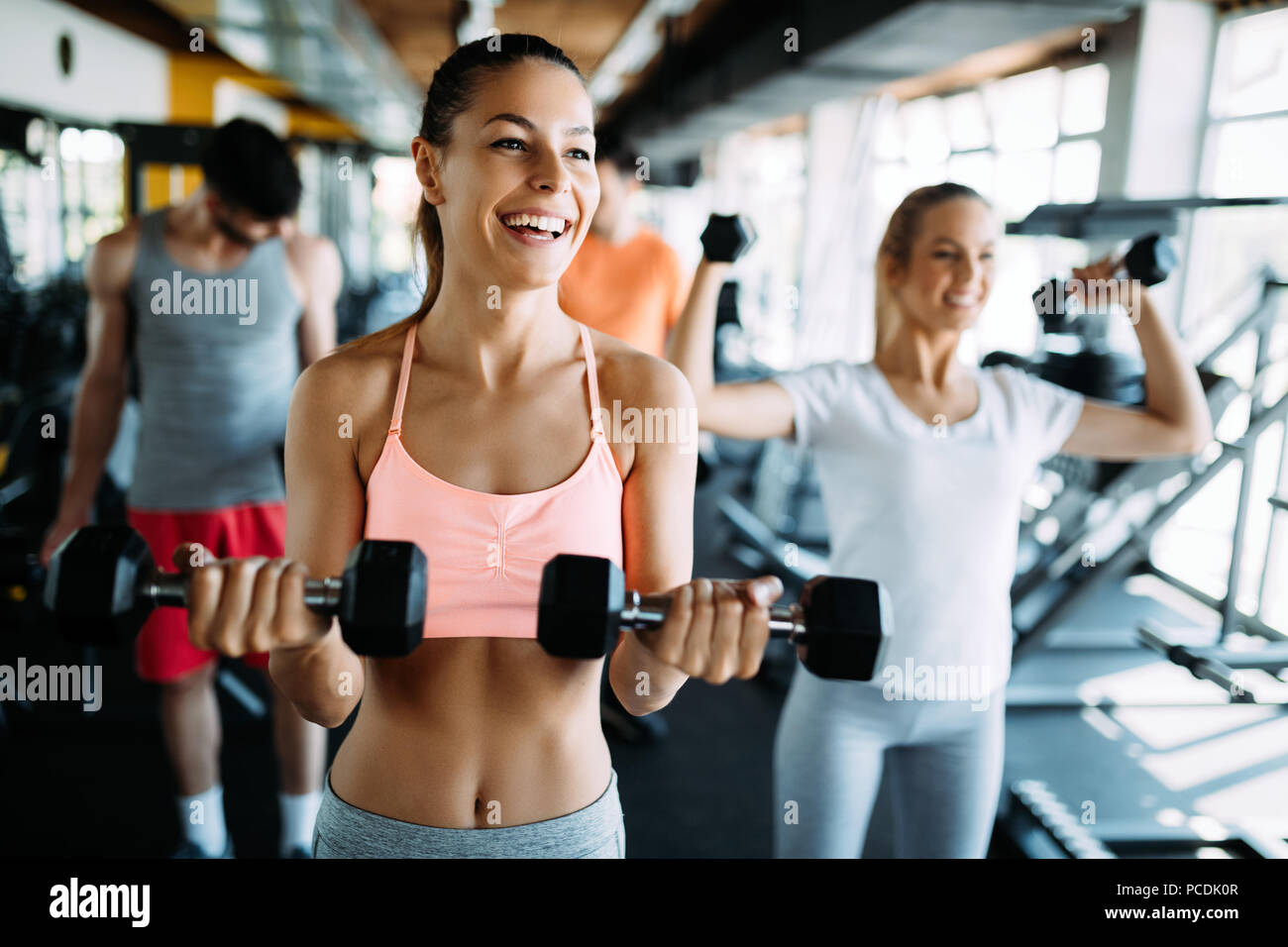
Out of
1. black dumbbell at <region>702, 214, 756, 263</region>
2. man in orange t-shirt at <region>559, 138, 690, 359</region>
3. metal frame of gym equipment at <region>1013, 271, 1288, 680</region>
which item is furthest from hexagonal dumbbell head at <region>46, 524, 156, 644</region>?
metal frame of gym equipment at <region>1013, 271, 1288, 680</region>

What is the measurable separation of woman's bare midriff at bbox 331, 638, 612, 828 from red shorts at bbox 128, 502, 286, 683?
1029mm

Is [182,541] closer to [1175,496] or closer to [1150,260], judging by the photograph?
[1150,260]

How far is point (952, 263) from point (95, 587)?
111 centimetres

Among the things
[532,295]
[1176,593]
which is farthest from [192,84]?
[532,295]

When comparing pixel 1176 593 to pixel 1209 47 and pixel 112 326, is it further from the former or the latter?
pixel 112 326

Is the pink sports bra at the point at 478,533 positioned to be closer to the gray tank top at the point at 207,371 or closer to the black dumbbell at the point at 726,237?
the black dumbbell at the point at 726,237

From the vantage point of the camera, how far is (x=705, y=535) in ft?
18.2

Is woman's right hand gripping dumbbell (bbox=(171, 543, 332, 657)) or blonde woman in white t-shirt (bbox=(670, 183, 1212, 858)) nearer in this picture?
woman's right hand gripping dumbbell (bbox=(171, 543, 332, 657))

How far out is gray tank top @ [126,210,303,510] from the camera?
1844mm

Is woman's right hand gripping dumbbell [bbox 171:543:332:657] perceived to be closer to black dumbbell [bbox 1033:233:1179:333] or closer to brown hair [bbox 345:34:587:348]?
brown hair [bbox 345:34:587:348]

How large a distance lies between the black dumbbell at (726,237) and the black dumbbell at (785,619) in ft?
2.12

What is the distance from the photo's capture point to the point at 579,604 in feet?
2.29

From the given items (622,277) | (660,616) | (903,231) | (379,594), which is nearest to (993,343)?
(622,277)

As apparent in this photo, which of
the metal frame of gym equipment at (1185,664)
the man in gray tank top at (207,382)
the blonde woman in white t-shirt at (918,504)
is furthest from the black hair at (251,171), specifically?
the metal frame of gym equipment at (1185,664)
